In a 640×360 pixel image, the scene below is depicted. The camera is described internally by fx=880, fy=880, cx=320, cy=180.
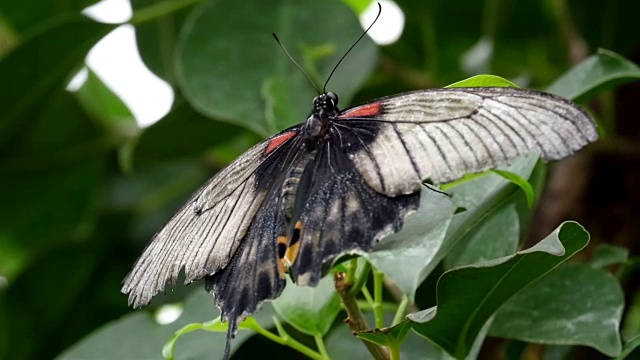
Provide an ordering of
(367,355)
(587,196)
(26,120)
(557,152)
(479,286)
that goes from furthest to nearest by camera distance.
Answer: (26,120) → (587,196) → (367,355) → (479,286) → (557,152)

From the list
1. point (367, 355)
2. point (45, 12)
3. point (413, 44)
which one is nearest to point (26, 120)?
point (45, 12)

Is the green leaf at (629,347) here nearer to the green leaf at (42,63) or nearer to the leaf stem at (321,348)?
the leaf stem at (321,348)

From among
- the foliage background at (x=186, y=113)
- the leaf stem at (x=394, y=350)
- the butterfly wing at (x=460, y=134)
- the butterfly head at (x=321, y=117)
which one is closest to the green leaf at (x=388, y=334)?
the leaf stem at (x=394, y=350)

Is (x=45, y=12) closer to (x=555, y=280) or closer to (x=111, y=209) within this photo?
(x=111, y=209)

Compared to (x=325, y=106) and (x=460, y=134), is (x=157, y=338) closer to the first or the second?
(x=325, y=106)

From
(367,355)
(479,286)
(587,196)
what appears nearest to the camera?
(479,286)

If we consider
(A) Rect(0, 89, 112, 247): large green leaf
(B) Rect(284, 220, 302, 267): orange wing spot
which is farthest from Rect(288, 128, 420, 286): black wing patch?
(A) Rect(0, 89, 112, 247): large green leaf

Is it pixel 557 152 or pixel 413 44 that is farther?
pixel 413 44
